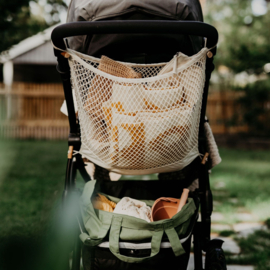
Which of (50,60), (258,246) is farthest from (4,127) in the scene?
(258,246)

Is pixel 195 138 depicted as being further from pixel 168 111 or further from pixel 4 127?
pixel 4 127

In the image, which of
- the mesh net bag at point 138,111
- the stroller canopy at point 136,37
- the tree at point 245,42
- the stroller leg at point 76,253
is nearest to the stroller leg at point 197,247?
the mesh net bag at point 138,111

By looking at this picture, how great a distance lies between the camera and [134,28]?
1192 mm

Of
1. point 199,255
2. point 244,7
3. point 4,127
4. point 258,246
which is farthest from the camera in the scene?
point 244,7

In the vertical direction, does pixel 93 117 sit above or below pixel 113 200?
above

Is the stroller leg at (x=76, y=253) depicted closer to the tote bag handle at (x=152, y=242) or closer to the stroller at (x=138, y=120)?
the stroller at (x=138, y=120)

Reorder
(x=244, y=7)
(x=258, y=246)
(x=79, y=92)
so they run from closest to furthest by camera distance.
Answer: (x=79, y=92) → (x=258, y=246) → (x=244, y=7)

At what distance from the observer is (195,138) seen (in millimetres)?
1483

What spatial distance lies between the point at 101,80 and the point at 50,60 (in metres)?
12.1

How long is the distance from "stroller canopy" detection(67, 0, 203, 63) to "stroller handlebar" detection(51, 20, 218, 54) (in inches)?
12.6

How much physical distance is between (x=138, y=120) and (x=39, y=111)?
344 inches

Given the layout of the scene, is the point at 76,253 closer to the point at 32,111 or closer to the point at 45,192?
the point at 45,192

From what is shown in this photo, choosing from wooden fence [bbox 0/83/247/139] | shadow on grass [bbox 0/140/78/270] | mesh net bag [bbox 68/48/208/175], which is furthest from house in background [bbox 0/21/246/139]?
mesh net bag [bbox 68/48/208/175]

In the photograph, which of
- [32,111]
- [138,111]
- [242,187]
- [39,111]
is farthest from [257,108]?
[138,111]
